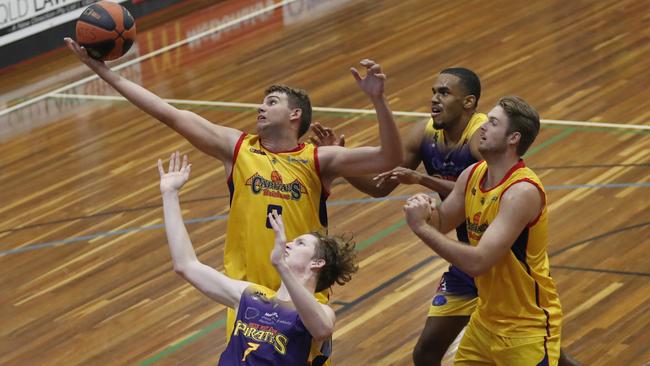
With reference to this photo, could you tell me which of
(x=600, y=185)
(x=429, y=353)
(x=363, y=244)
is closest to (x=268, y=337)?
(x=429, y=353)

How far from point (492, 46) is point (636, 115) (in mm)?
2636

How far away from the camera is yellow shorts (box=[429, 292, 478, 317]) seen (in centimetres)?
596

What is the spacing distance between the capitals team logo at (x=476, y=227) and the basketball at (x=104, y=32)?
203 cm

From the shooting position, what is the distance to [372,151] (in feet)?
18.4

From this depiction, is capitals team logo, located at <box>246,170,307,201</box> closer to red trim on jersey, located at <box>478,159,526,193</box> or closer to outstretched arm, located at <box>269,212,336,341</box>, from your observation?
red trim on jersey, located at <box>478,159,526,193</box>

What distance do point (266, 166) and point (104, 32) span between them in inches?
42.0

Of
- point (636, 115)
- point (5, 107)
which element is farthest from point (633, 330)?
point (5, 107)

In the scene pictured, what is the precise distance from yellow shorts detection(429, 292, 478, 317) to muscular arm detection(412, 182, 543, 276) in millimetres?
1087

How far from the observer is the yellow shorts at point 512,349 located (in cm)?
514

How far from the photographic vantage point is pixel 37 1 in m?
13.9

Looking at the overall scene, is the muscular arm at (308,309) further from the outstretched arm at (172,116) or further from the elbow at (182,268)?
the outstretched arm at (172,116)

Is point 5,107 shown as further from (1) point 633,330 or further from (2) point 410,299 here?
(1) point 633,330

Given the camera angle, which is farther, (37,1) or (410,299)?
(37,1)

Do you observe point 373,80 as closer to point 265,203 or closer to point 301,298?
point 265,203
